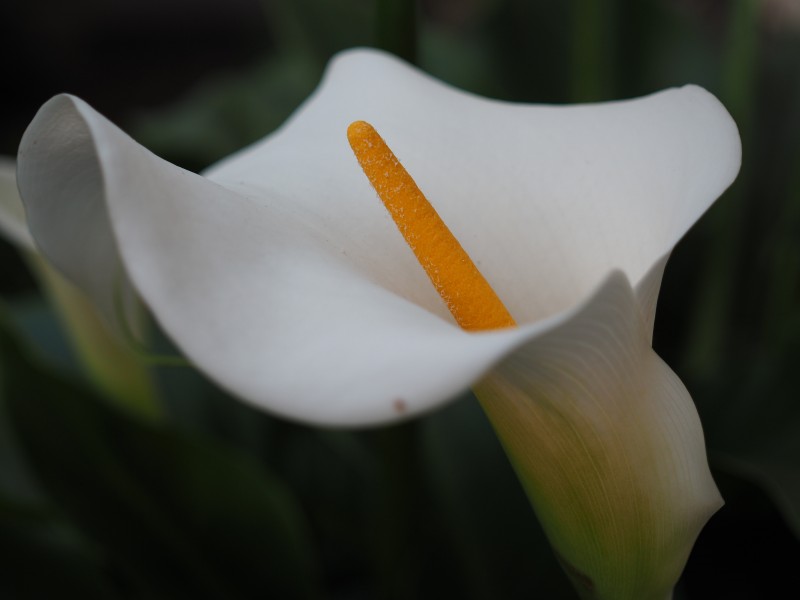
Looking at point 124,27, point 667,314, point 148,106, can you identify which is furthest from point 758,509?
point 124,27

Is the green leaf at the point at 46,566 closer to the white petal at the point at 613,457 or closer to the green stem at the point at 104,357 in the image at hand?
the green stem at the point at 104,357

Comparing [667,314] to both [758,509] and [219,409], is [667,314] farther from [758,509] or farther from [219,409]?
[219,409]

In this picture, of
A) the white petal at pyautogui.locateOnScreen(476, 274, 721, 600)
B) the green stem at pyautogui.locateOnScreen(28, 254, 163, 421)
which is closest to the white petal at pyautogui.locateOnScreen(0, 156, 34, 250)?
the green stem at pyautogui.locateOnScreen(28, 254, 163, 421)

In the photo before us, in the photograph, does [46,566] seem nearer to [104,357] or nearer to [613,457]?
[104,357]

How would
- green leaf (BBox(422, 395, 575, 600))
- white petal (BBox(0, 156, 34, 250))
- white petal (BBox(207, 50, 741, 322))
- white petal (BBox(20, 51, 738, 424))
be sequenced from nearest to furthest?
white petal (BBox(20, 51, 738, 424)), white petal (BBox(207, 50, 741, 322)), white petal (BBox(0, 156, 34, 250)), green leaf (BBox(422, 395, 575, 600))

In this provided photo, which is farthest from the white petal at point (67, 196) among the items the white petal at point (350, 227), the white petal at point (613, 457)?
the white petal at point (613, 457)

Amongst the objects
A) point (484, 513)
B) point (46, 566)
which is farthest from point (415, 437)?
point (46, 566)

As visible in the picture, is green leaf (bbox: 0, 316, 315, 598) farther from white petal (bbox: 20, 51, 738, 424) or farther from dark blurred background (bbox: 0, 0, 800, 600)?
white petal (bbox: 20, 51, 738, 424)
